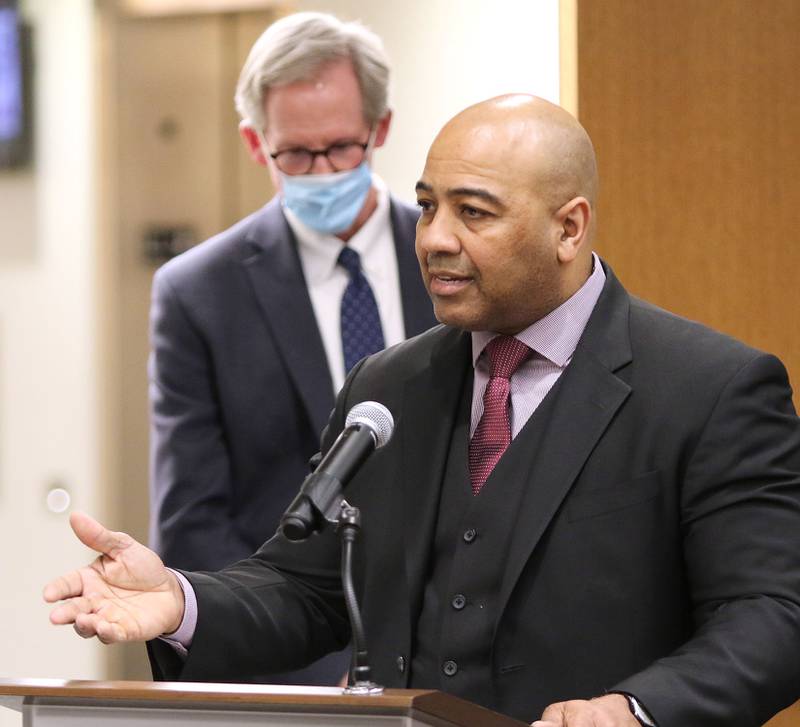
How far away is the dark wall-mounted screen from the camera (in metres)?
4.38

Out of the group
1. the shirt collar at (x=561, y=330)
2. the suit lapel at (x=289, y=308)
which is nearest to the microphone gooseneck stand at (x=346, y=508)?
the shirt collar at (x=561, y=330)

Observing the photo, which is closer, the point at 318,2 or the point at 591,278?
the point at 591,278

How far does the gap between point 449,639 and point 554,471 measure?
0.87ft

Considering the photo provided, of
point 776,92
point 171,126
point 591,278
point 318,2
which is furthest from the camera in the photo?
point 171,126

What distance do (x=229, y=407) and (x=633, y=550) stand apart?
1.29 m

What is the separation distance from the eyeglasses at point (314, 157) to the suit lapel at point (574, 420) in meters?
1.10

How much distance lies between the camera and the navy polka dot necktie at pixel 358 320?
3.25 metres

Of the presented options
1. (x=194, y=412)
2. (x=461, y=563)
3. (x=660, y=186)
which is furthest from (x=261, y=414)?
(x=461, y=563)

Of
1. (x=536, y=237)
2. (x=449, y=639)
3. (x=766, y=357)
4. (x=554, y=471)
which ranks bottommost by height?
(x=449, y=639)

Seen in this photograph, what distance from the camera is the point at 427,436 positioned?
227cm

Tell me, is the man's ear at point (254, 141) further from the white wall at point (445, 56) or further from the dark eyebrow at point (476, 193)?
the dark eyebrow at point (476, 193)

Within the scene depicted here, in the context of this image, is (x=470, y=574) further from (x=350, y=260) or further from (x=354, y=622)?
(x=350, y=260)

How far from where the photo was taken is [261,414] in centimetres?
319

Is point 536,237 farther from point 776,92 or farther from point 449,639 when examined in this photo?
point 776,92
